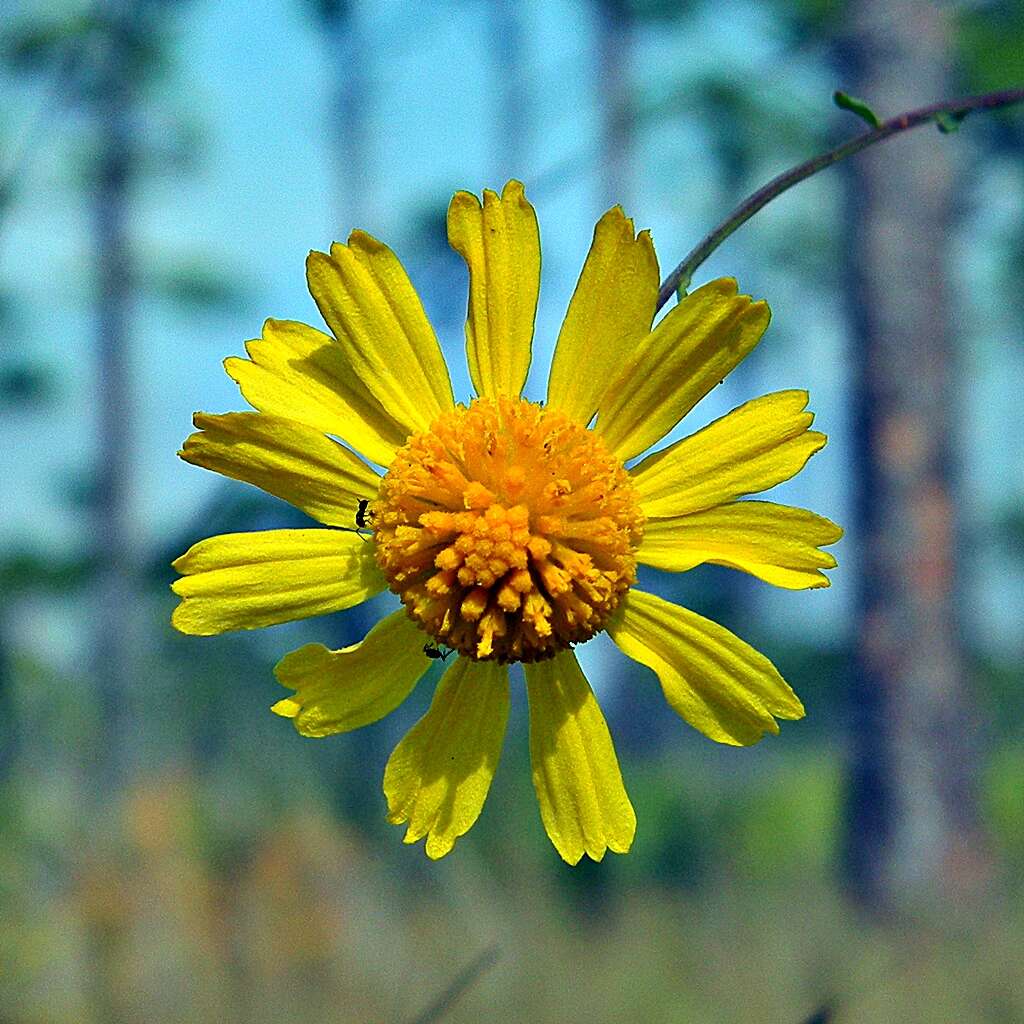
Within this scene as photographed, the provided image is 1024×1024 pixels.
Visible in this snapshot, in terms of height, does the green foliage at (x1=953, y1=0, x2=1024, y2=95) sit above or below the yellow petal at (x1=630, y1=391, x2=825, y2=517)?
above

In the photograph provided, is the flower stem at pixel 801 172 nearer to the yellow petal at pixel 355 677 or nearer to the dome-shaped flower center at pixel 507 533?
the dome-shaped flower center at pixel 507 533

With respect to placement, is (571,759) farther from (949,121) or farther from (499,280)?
(949,121)

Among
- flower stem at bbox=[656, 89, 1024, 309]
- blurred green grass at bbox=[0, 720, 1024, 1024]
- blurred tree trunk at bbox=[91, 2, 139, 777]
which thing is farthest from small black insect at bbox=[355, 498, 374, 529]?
blurred tree trunk at bbox=[91, 2, 139, 777]

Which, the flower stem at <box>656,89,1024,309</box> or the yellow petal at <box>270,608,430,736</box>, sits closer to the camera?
the flower stem at <box>656,89,1024,309</box>

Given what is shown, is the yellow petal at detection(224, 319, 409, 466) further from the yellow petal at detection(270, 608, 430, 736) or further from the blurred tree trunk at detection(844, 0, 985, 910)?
the blurred tree trunk at detection(844, 0, 985, 910)

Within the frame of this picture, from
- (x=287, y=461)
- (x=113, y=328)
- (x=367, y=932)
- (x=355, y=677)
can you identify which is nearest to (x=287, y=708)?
(x=355, y=677)

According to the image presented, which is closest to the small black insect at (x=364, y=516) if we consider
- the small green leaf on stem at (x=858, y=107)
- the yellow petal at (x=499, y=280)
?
the yellow petal at (x=499, y=280)
